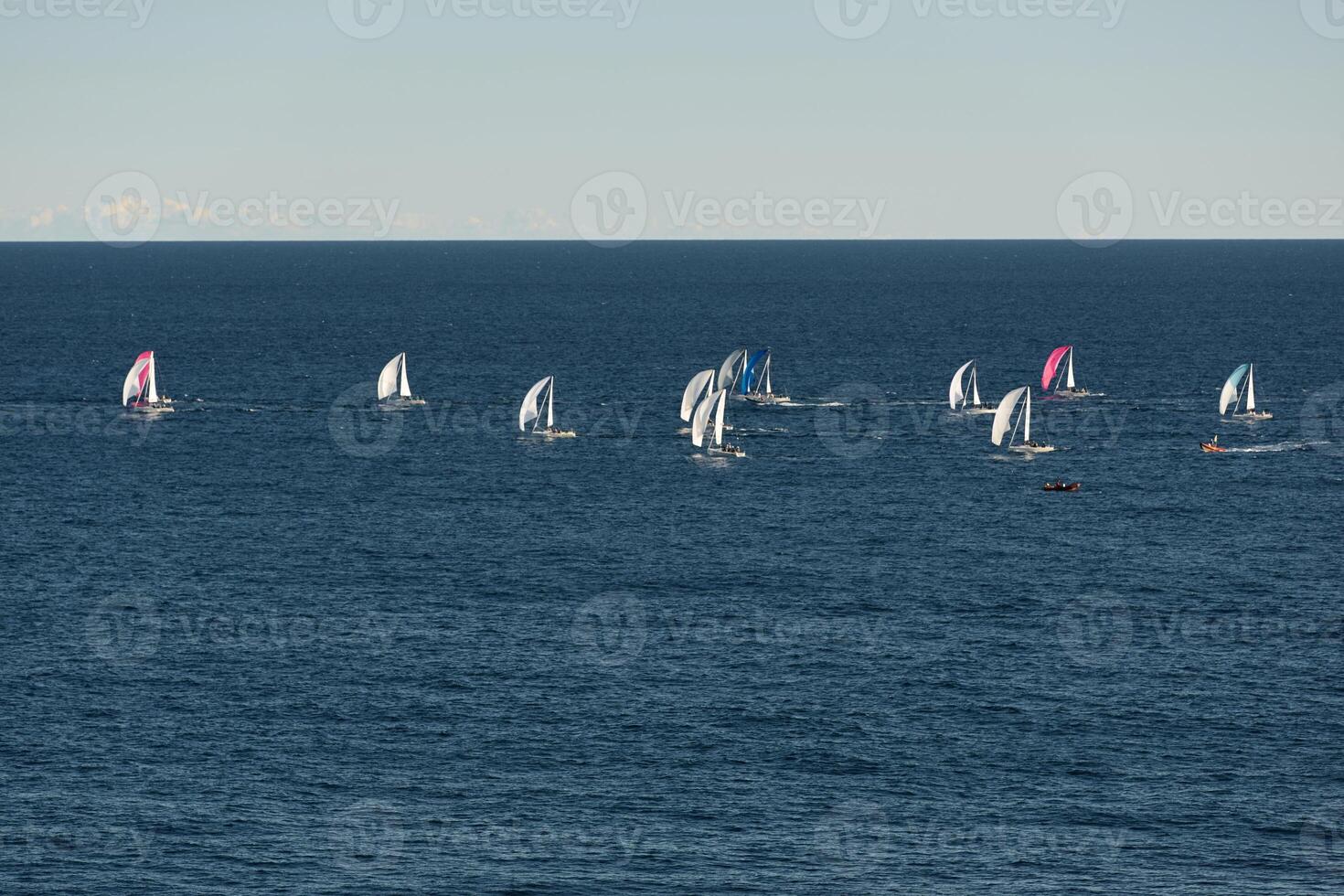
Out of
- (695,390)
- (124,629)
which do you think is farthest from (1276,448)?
(124,629)

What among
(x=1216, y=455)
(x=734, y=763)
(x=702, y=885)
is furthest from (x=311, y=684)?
(x=1216, y=455)

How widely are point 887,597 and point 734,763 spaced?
3420cm

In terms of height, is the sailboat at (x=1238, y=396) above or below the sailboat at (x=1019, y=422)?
above

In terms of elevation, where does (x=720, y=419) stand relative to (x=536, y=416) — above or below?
below

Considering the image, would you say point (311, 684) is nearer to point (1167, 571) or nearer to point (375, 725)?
point (375, 725)

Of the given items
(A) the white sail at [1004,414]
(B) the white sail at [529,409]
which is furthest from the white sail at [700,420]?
(A) the white sail at [1004,414]

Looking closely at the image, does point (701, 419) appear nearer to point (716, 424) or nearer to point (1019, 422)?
point (716, 424)

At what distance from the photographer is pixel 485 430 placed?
651 feet
